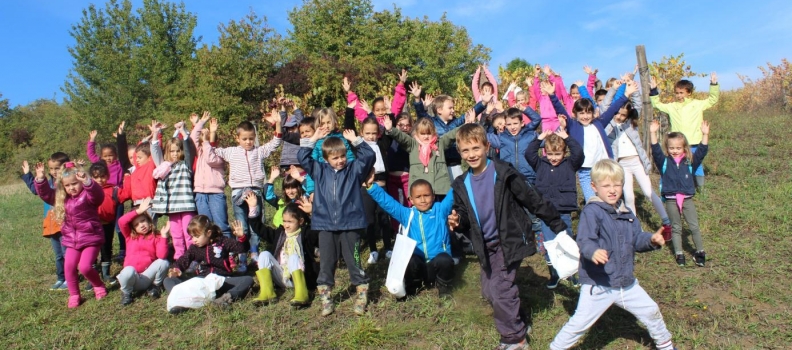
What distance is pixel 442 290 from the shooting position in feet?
17.3

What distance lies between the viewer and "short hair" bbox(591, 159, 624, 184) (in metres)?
3.82

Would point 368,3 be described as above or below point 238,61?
above

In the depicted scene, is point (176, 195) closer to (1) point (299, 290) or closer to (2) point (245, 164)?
(2) point (245, 164)

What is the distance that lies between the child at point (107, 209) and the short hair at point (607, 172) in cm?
589

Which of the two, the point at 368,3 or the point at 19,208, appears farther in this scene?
the point at 368,3

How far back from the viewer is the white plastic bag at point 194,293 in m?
5.27

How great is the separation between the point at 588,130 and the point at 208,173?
4815 millimetres

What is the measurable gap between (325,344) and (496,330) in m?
1.45

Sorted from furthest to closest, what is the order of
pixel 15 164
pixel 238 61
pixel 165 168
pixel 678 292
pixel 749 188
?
pixel 15 164 → pixel 238 61 → pixel 749 188 → pixel 165 168 → pixel 678 292

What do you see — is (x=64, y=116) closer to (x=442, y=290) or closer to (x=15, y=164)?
(x=15, y=164)

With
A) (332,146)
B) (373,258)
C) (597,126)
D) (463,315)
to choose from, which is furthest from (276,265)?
(597,126)

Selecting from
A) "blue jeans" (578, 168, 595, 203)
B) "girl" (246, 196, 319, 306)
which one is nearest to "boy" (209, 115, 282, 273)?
"girl" (246, 196, 319, 306)

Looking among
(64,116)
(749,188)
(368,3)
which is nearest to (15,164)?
(64,116)

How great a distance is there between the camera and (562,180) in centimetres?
567
